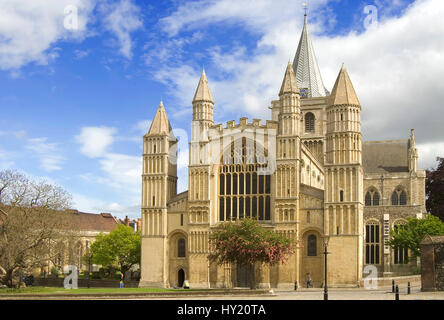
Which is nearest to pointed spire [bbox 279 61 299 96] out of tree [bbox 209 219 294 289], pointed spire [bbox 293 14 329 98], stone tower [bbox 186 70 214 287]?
stone tower [bbox 186 70 214 287]

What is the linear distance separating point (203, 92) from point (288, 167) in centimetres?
1168

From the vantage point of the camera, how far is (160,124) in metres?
61.4

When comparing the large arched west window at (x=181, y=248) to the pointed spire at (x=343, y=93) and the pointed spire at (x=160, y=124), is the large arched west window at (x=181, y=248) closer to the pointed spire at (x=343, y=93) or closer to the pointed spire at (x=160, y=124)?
the pointed spire at (x=160, y=124)

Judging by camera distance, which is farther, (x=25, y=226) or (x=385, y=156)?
(x=385, y=156)

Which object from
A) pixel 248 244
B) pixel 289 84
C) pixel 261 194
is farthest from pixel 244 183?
pixel 248 244

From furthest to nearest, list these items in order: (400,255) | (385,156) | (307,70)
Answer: (307,70), (385,156), (400,255)

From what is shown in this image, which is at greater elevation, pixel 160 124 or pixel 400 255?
pixel 160 124

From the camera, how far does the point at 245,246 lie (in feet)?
155

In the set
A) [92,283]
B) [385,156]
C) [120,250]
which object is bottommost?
[92,283]

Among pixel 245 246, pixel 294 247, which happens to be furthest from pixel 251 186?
pixel 245 246

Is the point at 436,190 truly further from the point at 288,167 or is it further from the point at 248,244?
the point at 248,244

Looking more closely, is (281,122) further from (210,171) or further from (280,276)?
(280,276)

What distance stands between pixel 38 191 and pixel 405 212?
1642 inches

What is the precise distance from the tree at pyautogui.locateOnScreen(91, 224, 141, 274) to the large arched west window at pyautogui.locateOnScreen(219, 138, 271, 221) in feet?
40.7
